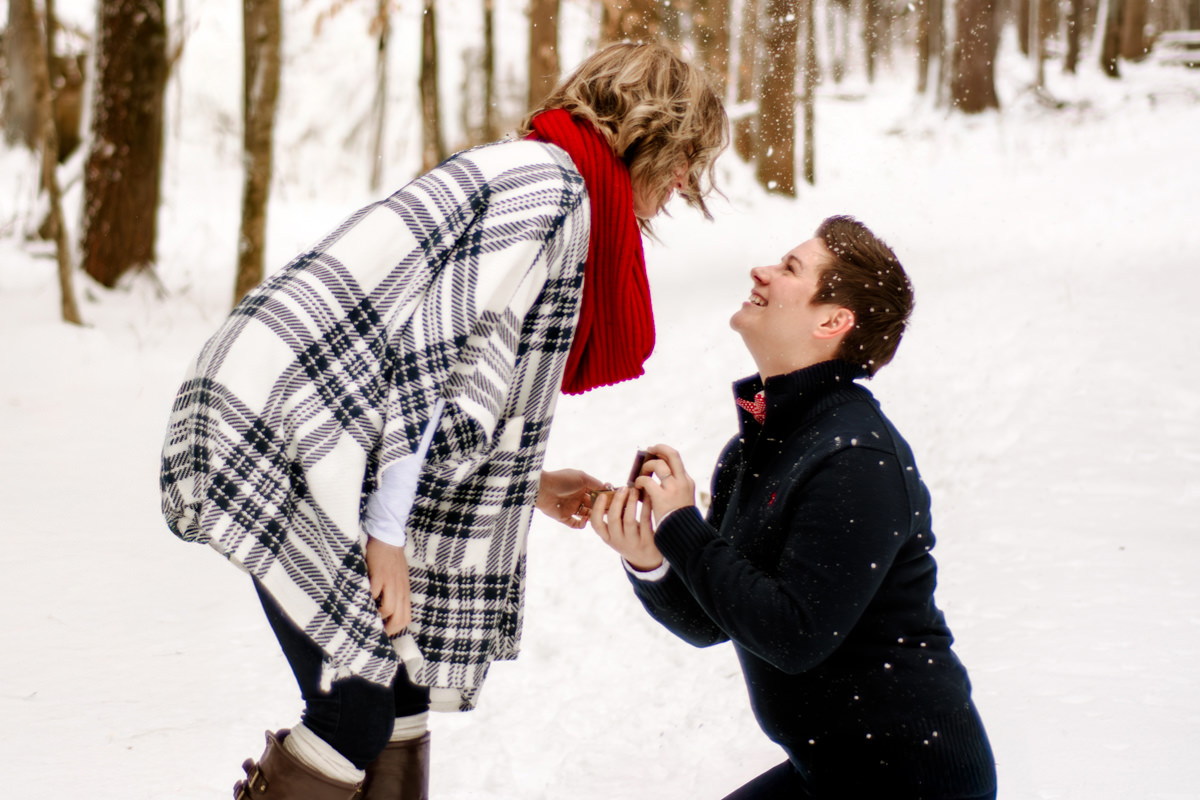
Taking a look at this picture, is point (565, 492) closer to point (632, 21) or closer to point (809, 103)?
point (632, 21)

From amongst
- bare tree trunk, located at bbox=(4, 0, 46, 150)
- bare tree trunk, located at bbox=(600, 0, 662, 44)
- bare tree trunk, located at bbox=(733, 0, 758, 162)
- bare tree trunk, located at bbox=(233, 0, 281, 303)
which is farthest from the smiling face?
bare tree trunk, located at bbox=(733, 0, 758, 162)

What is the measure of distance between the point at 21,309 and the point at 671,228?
6724mm

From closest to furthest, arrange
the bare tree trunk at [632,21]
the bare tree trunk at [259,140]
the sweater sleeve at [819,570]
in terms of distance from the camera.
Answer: the sweater sleeve at [819,570], the bare tree trunk at [259,140], the bare tree trunk at [632,21]

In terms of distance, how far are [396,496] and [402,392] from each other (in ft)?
0.57

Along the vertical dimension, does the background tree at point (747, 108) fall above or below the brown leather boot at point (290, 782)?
above

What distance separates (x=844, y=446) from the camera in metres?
1.77

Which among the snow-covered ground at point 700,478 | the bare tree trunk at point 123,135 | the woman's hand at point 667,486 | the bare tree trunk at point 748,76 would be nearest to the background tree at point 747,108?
the bare tree trunk at point 748,76

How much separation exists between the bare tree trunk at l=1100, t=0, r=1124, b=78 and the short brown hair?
807 inches

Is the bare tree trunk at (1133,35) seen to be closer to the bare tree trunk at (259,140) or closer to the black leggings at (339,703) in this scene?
the bare tree trunk at (259,140)

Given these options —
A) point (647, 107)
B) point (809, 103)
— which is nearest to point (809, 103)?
point (809, 103)

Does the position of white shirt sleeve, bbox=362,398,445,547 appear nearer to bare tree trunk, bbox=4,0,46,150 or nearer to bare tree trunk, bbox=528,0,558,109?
bare tree trunk, bbox=528,0,558,109

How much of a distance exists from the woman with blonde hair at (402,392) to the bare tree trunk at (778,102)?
8.69 meters

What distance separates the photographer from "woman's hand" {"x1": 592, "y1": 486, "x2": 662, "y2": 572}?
6.28 feet

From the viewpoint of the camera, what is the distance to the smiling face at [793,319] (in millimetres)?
1972
